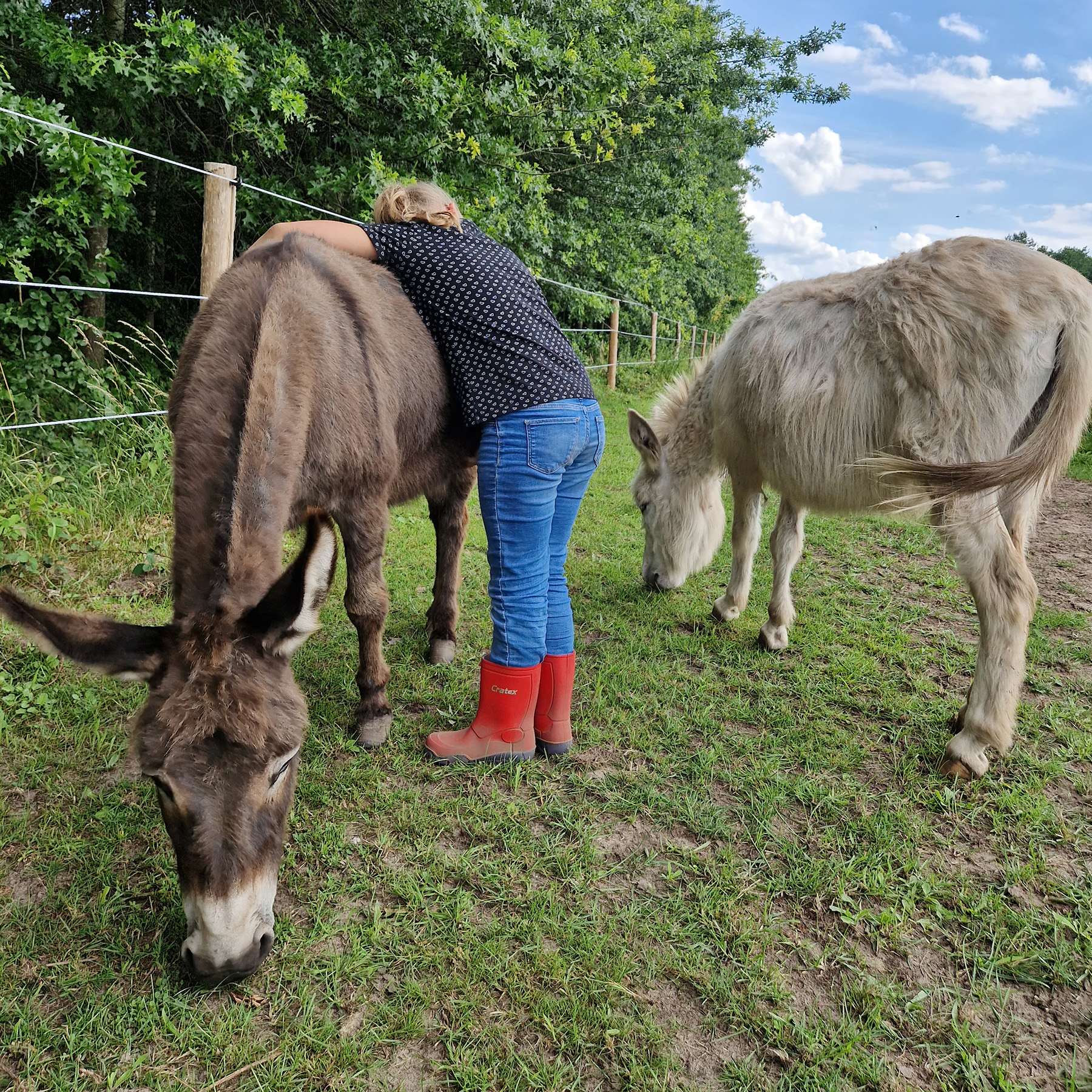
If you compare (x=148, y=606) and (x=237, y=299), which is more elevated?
(x=237, y=299)

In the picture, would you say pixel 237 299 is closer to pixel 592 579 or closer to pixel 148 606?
pixel 148 606

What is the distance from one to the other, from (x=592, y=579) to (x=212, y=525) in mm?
3314

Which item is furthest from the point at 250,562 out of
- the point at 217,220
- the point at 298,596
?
the point at 217,220

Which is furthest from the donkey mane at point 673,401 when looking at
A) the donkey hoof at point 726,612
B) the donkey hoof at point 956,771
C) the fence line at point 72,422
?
the fence line at point 72,422

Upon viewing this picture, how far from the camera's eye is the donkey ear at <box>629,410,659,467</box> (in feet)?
14.8

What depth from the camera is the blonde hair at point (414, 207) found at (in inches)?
110

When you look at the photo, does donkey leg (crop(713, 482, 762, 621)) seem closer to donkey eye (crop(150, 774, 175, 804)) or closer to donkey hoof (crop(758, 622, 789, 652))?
donkey hoof (crop(758, 622, 789, 652))

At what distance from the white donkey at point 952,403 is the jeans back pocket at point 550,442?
52.0 inches

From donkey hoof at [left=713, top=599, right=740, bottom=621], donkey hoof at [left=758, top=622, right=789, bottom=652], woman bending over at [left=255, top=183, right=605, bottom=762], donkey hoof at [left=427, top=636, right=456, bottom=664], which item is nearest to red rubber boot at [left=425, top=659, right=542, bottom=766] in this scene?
woman bending over at [left=255, top=183, right=605, bottom=762]

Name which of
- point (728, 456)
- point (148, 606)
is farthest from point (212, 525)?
point (728, 456)

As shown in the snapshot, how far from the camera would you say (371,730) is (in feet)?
9.38

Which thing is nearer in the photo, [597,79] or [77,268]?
[77,268]

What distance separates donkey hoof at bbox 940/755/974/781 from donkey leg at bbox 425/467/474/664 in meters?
2.36

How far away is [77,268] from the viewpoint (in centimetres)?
585
